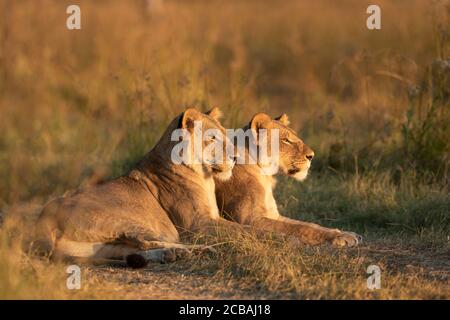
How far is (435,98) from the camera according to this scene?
834 centimetres

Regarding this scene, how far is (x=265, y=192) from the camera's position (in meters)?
7.06

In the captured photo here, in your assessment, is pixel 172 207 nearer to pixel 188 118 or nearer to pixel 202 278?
pixel 188 118

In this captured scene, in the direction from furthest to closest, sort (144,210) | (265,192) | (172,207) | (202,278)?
(265,192)
(172,207)
(144,210)
(202,278)

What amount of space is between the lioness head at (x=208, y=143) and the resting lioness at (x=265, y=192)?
362mm

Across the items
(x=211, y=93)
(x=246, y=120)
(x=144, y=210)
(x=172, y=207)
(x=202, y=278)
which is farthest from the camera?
(x=246, y=120)

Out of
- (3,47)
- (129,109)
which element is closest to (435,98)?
(129,109)

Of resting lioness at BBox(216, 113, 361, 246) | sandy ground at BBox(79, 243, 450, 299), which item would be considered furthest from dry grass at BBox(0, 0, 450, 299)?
resting lioness at BBox(216, 113, 361, 246)

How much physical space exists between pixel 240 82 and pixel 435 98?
7.37 feet

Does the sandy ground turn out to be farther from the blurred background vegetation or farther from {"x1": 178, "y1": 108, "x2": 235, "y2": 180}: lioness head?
the blurred background vegetation

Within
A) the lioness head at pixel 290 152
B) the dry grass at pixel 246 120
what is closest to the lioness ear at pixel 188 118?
the lioness head at pixel 290 152

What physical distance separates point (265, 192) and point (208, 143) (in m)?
0.73

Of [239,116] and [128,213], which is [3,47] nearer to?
[239,116]

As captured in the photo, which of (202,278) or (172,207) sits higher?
(172,207)

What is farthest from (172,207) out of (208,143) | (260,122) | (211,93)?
(211,93)
